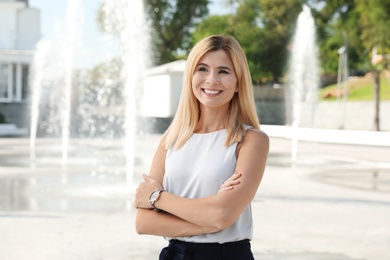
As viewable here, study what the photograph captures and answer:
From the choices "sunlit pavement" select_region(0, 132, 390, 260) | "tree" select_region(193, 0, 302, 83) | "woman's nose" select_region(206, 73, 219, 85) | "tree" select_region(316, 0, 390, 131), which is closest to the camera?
"woman's nose" select_region(206, 73, 219, 85)

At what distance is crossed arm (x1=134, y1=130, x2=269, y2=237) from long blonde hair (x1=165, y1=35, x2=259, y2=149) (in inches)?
2.9

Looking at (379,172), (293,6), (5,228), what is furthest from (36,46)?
(5,228)

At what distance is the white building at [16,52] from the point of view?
33406 mm

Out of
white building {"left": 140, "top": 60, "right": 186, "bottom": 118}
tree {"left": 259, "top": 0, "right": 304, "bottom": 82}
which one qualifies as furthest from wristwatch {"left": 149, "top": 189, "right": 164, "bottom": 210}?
tree {"left": 259, "top": 0, "right": 304, "bottom": 82}

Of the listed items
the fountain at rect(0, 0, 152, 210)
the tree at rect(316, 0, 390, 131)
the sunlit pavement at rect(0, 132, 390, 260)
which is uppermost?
the tree at rect(316, 0, 390, 131)

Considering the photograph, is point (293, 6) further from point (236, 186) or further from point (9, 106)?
point (236, 186)

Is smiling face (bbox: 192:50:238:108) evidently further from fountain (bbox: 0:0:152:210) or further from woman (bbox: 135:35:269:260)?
fountain (bbox: 0:0:152:210)

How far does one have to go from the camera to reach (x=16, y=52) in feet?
110

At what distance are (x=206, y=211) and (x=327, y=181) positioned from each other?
9967 mm

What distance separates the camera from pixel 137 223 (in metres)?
2.57

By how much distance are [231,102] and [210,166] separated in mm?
311

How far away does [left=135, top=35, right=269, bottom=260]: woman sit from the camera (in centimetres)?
240

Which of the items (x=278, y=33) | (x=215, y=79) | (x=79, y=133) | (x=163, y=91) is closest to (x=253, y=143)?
(x=215, y=79)

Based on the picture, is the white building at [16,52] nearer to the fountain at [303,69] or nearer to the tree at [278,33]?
the fountain at [303,69]
